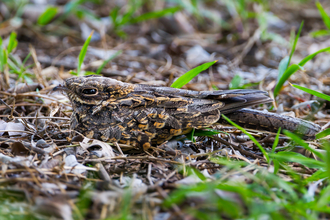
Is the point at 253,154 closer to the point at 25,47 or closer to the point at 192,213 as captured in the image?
the point at 192,213

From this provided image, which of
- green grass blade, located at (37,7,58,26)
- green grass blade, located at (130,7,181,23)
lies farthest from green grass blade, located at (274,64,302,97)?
green grass blade, located at (37,7,58,26)

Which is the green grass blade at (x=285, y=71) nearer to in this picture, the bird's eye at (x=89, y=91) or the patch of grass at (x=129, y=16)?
the bird's eye at (x=89, y=91)

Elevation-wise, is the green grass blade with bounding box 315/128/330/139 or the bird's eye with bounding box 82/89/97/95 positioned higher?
the bird's eye with bounding box 82/89/97/95

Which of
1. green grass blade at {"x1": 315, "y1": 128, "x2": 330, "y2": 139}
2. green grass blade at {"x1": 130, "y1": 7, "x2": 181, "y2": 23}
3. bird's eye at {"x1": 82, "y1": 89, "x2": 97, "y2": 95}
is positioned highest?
green grass blade at {"x1": 130, "y1": 7, "x2": 181, "y2": 23}

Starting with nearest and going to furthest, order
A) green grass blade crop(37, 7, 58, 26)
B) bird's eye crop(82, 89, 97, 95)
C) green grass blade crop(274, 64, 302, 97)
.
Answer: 1. bird's eye crop(82, 89, 97, 95)
2. green grass blade crop(274, 64, 302, 97)
3. green grass blade crop(37, 7, 58, 26)

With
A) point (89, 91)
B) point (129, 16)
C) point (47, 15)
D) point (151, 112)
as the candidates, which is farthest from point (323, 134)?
point (47, 15)

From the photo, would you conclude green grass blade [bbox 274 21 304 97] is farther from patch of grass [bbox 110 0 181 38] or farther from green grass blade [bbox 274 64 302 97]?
patch of grass [bbox 110 0 181 38]
